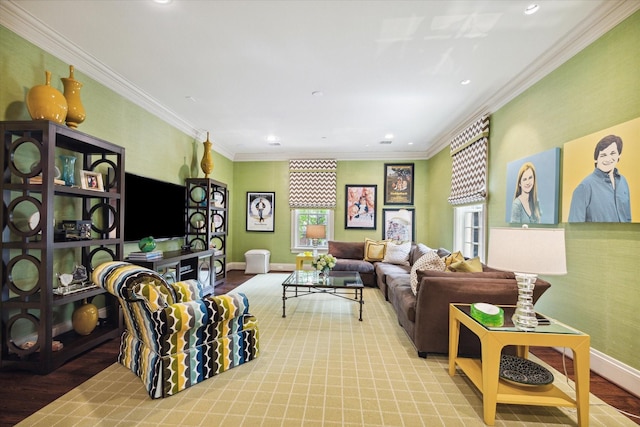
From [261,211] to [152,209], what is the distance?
3.19 meters

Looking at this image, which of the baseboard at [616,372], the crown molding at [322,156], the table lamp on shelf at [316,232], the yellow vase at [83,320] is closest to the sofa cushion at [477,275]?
the baseboard at [616,372]

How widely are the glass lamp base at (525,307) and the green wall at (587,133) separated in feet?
2.91

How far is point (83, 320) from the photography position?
2.77 m

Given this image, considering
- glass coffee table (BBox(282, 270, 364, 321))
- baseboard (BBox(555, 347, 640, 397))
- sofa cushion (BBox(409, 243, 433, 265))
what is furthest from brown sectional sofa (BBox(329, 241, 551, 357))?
sofa cushion (BBox(409, 243, 433, 265))

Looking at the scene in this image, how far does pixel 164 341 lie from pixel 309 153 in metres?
5.49

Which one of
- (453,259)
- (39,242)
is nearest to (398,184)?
(453,259)

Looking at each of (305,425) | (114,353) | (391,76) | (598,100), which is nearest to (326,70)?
(391,76)

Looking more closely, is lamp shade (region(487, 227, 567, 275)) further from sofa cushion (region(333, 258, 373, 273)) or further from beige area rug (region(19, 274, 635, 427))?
sofa cushion (region(333, 258, 373, 273))

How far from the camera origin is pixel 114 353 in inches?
105

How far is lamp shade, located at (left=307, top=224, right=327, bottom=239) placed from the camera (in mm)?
6406

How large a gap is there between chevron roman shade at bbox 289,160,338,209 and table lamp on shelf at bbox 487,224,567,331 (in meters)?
Answer: 5.06

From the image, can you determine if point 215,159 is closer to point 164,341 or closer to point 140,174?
point 140,174

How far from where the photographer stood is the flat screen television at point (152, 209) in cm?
360

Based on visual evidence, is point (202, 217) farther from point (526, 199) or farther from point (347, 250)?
point (526, 199)
